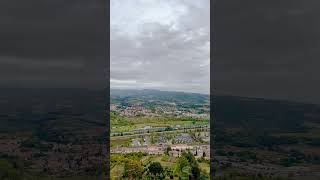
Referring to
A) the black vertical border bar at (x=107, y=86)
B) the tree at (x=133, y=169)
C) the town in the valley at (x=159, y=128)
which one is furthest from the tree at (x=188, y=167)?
the black vertical border bar at (x=107, y=86)

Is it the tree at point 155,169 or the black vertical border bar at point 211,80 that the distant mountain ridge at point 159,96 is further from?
the tree at point 155,169

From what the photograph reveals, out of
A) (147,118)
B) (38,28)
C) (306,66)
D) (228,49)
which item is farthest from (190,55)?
(38,28)

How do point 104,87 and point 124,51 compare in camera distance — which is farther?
point 124,51

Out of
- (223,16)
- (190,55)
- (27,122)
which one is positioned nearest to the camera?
(27,122)

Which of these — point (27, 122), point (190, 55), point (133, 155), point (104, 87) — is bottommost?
point (133, 155)

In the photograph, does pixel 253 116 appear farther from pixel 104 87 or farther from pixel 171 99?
pixel 104 87

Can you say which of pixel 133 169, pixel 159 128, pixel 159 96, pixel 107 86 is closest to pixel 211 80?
pixel 159 96
